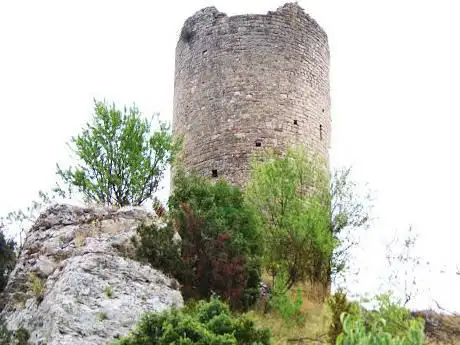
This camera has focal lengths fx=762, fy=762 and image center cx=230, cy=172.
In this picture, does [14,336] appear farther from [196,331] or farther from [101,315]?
[196,331]

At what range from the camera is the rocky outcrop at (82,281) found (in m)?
11.0

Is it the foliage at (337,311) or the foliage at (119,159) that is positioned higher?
the foliage at (119,159)

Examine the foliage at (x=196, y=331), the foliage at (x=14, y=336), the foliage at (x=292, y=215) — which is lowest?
the foliage at (x=14, y=336)

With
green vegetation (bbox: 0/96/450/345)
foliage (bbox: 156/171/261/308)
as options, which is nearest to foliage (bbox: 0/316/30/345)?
green vegetation (bbox: 0/96/450/345)

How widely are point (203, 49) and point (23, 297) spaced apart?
1131cm

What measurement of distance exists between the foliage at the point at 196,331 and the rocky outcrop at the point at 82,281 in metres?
1.82

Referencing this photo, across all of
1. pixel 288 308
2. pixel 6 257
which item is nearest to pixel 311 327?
pixel 288 308

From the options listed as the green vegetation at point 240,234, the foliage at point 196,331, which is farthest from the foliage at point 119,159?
the foliage at point 196,331

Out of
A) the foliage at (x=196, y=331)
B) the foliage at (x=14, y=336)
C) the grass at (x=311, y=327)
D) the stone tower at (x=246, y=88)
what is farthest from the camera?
the stone tower at (x=246, y=88)

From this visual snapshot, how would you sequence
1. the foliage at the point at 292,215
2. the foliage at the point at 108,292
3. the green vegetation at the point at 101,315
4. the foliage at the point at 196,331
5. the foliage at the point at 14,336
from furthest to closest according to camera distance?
the foliage at the point at 292,215 < the foliage at the point at 108,292 < the green vegetation at the point at 101,315 < the foliage at the point at 14,336 < the foliage at the point at 196,331

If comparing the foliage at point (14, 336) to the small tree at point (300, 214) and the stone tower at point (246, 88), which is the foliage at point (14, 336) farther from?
the stone tower at point (246, 88)

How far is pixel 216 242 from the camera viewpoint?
13.7m

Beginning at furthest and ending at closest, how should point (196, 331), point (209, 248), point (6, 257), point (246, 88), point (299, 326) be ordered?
point (246, 88) < point (6, 257) < point (299, 326) < point (209, 248) < point (196, 331)

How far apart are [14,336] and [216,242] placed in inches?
158
